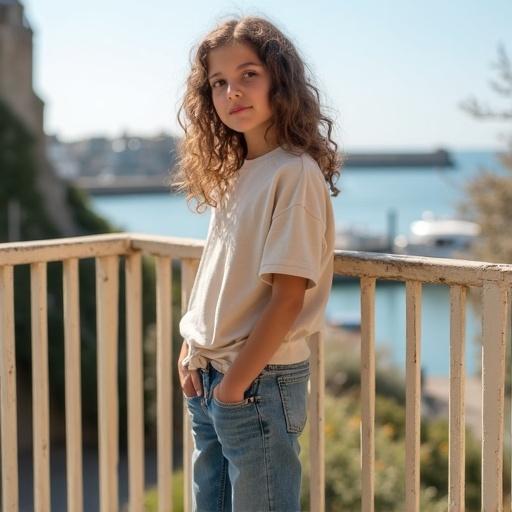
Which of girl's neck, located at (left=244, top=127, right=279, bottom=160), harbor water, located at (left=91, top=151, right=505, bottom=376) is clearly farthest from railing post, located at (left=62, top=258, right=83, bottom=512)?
girl's neck, located at (left=244, top=127, right=279, bottom=160)

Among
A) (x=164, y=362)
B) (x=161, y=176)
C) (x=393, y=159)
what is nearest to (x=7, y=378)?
(x=164, y=362)

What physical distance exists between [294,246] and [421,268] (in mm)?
438

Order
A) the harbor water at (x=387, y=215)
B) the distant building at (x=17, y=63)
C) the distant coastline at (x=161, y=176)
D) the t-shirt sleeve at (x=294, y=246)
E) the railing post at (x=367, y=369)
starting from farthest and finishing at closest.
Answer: the distant coastline at (x=161, y=176) < the distant building at (x=17, y=63) < the harbor water at (x=387, y=215) < the railing post at (x=367, y=369) < the t-shirt sleeve at (x=294, y=246)

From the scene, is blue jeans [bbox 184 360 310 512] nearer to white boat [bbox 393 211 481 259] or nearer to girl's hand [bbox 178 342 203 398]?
girl's hand [bbox 178 342 203 398]

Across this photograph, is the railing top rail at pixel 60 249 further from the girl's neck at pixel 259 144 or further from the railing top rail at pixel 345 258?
the girl's neck at pixel 259 144

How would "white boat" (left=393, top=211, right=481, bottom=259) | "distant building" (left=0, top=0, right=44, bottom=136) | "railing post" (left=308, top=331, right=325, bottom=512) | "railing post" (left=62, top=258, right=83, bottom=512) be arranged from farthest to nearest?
"white boat" (left=393, top=211, right=481, bottom=259) < "distant building" (left=0, top=0, right=44, bottom=136) < "railing post" (left=62, top=258, right=83, bottom=512) < "railing post" (left=308, top=331, right=325, bottom=512)

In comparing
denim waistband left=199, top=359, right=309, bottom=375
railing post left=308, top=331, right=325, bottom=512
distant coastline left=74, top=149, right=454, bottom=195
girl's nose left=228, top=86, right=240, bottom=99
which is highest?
distant coastline left=74, top=149, right=454, bottom=195

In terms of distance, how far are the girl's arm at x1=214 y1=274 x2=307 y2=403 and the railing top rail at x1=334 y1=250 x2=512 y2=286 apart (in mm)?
371

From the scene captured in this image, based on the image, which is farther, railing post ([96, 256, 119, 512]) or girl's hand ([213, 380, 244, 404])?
railing post ([96, 256, 119, 512])

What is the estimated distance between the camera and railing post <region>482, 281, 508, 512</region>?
6.61 feet

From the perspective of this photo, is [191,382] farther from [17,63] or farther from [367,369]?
[17,63]

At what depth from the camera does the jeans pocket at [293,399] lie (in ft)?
6.63

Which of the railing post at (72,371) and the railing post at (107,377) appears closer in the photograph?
the railing post at (72,371)

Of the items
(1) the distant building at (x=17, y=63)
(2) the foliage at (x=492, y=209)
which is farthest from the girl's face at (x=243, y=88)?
(1) the distant building at (x=17, y=63)
